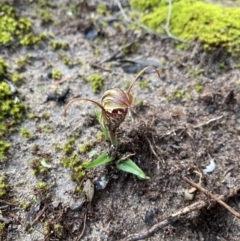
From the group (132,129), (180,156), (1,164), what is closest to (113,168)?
(132,129)

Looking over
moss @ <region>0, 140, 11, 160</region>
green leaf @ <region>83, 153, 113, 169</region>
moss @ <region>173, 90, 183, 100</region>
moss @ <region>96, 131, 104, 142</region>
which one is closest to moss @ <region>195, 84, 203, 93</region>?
moss @ <region>173, 90, 183, 100</region>

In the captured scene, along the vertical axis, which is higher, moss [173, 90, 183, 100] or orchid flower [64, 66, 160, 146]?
orchid flower [64, 66, 160, 146]

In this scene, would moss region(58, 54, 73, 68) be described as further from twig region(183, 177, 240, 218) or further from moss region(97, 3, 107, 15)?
twig region(183, 177, 240, 218)

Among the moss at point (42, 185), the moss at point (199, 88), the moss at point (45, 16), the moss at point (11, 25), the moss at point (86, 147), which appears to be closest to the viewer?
the moss at point (42, 185)

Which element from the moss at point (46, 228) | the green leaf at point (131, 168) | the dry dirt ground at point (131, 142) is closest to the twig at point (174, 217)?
the dry dirt ground at point (131, 142)

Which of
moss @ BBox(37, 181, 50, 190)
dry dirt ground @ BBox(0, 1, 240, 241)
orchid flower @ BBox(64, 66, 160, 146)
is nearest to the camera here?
orchid flower @ BBox(64, 66, 160, 146)

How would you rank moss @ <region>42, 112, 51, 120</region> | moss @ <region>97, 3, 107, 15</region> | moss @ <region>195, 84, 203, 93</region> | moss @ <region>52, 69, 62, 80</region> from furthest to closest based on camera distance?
1. moss @ <region>97, 3, 107, 15</region>
2. moss @ <region>52, 69, 62, 80</region>
3. moss @ <region>195, 84, 203, 93</region>
4. moss @ <region>42, 112, 51, 120</region>

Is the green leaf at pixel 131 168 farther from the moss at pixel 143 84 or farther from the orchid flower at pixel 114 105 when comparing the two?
the moss at pixel 143 84
